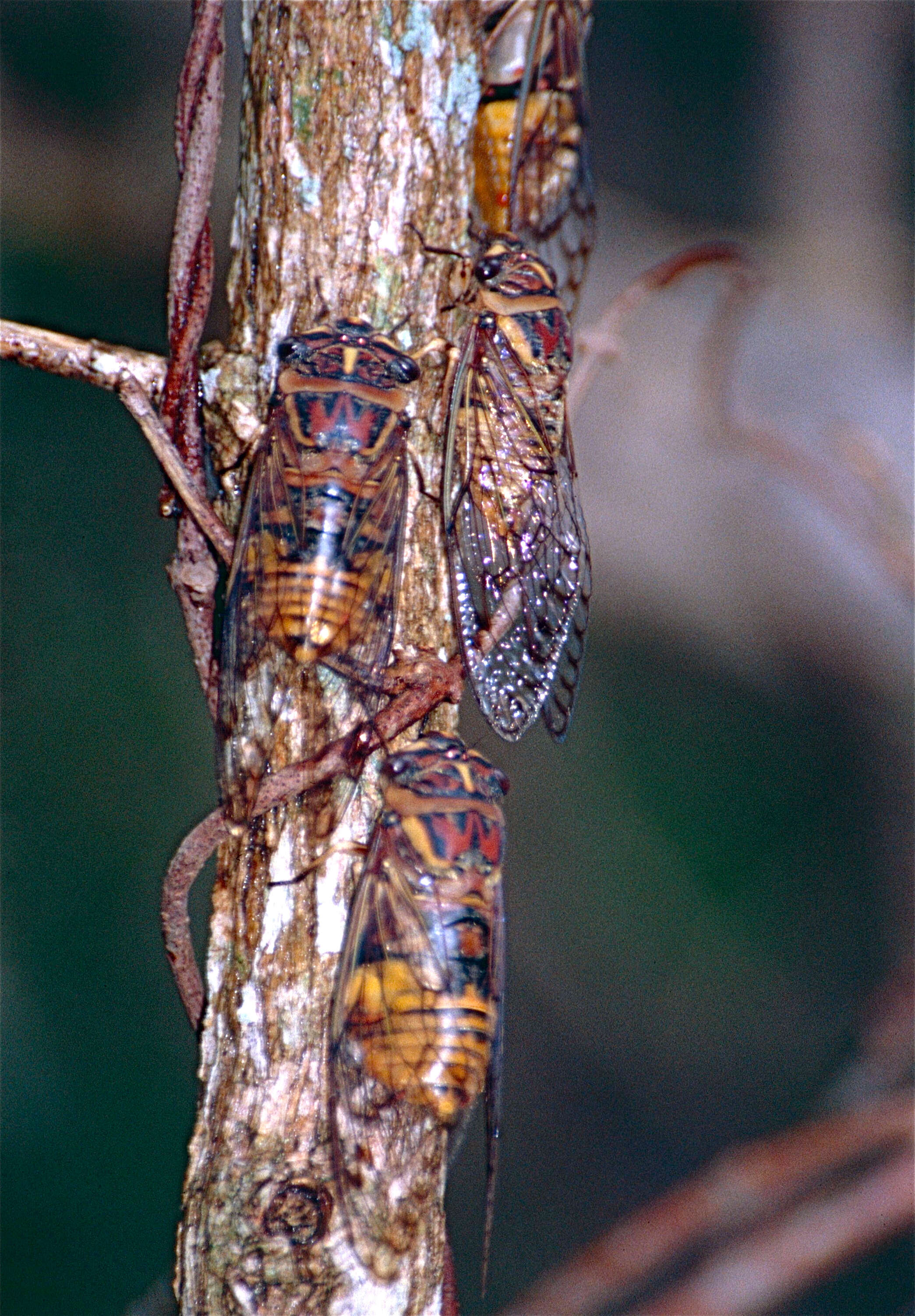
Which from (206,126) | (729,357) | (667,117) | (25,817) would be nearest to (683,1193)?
(729,357)

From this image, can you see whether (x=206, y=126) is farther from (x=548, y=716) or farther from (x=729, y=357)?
(x=729, y=357)

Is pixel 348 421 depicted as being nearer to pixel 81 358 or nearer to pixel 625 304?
pixel 81 358

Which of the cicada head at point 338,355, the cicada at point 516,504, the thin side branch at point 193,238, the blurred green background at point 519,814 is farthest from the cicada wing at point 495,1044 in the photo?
the blurred green background at point 519,814

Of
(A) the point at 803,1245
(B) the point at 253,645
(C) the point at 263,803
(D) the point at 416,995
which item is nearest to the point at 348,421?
(B) the point at 253,645

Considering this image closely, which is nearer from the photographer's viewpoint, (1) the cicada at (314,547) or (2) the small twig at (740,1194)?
(1) the cicada at (314,547)

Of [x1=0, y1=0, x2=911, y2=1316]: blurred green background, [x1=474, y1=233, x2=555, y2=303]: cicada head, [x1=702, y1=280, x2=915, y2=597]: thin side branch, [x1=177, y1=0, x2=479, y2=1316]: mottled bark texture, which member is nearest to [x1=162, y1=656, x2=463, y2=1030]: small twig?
[x1=177, y1=0, x2=479, y2=1316]: mottled bark texture

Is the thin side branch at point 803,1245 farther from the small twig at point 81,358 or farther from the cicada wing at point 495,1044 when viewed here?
the small twig at point 81,358
